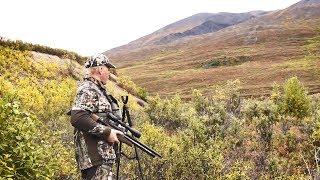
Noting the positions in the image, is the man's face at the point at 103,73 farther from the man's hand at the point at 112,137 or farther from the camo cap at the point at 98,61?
the man's hand at the point at 112,137

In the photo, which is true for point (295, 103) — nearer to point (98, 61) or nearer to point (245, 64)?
point (98, 61)

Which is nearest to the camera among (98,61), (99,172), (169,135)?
(99,172)

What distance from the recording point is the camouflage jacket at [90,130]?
6.95 meters

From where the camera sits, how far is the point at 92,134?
705 cm

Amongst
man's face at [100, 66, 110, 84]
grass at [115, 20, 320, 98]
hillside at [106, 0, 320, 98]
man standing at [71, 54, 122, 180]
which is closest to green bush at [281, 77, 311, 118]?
hillside at [106, 0, 320, 98]

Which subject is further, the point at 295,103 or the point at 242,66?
the point at 242,66

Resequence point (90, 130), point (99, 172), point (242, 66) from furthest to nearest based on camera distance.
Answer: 1. point (242, 66)
2. point (99, 172)
3. point (90, 130)

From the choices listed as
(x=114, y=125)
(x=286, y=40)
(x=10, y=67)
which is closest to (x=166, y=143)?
(x=114, y=125)

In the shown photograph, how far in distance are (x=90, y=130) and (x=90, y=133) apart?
0.09 meters

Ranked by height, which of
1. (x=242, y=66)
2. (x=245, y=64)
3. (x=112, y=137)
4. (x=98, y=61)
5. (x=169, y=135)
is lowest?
(x=245, y=64)

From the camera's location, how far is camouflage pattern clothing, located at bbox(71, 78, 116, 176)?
22.8ft

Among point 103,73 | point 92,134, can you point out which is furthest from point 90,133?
point 103,73

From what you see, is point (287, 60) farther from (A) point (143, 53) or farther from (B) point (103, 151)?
(B) point (103, 151)

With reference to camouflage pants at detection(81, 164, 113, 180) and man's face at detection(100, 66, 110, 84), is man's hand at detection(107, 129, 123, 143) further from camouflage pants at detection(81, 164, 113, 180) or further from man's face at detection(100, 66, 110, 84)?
man's face at detection(100, 66, 110, 84)
